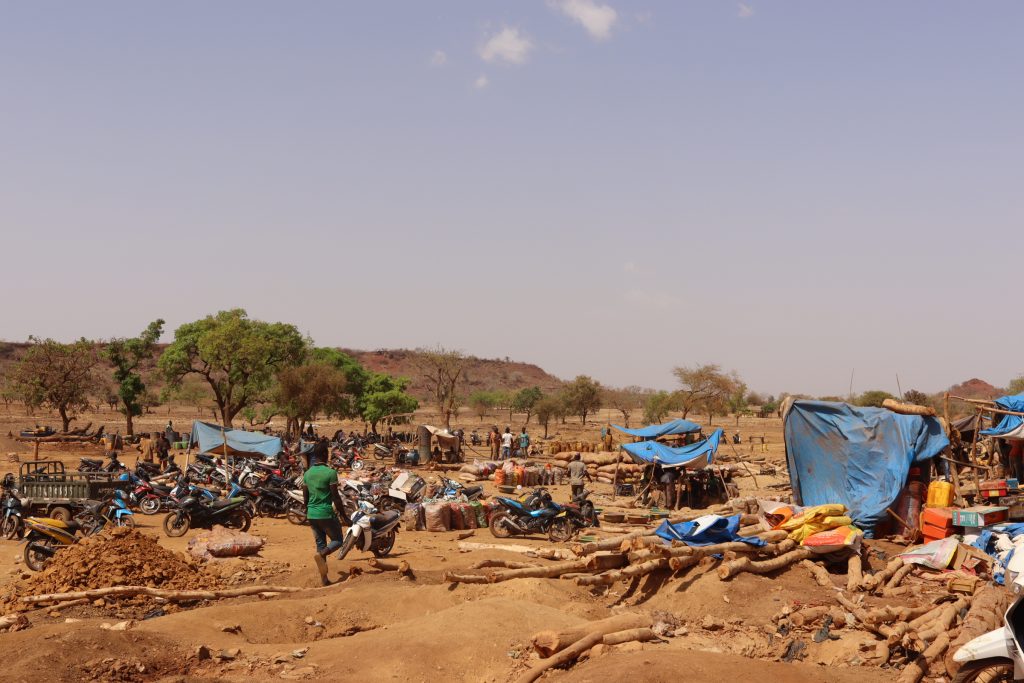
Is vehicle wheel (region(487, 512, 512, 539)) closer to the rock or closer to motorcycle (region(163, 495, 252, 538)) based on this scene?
motorcycle (region(163, 495, 252, 538))

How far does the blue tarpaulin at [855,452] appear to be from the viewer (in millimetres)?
14430

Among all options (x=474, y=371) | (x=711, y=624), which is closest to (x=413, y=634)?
(x=711, y=624)

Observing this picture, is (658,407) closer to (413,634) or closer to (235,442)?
(235,442)

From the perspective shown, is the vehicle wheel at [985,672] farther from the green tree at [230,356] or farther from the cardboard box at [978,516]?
the green tree at [230,356]

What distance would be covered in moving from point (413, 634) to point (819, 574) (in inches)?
204

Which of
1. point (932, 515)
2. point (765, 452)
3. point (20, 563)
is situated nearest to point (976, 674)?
point (932, 515)

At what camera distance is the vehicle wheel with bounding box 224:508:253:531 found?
15.8m

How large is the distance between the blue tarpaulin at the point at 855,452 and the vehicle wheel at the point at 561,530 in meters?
4.42

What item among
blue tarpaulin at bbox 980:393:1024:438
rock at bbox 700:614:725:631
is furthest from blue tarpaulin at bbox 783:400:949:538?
rock at bbox 700:614:725:631

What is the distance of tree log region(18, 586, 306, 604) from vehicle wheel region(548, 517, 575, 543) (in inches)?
224

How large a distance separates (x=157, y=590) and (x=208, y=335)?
2797cm

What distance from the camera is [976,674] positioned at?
19.5ft

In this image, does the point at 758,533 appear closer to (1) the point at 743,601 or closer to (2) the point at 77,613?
(1) the point at 743,601

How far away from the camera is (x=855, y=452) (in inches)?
596
